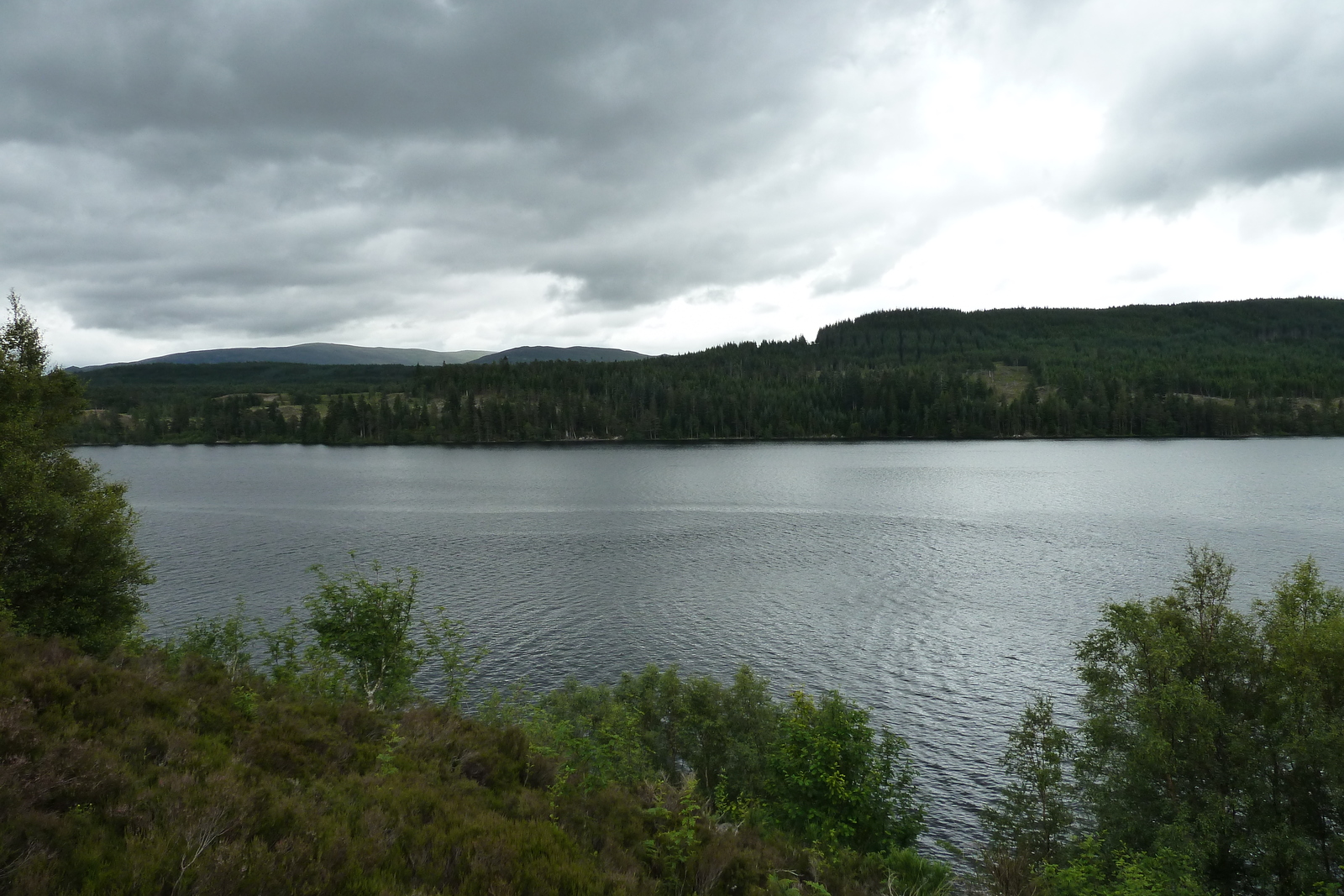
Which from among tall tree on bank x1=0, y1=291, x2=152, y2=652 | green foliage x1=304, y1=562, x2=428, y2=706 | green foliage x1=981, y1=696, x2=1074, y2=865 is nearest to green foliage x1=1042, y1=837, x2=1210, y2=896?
green foliage x1=981, y1=696, x2=1074, y2=865

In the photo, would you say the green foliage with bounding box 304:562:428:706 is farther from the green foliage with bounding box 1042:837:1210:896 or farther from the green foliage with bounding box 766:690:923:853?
the green foliage with bounding box 1042:837:1210:896

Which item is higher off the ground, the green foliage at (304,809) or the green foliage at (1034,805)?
the green foliage at (304,809)

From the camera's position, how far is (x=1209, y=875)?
73.4 feet

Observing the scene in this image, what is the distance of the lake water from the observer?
135ft

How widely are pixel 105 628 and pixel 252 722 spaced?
50.0 feet

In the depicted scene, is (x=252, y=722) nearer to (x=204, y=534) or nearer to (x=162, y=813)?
(x=162, y=813)

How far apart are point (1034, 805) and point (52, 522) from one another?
127 ft

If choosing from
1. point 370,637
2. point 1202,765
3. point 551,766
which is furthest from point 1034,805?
point 370,637

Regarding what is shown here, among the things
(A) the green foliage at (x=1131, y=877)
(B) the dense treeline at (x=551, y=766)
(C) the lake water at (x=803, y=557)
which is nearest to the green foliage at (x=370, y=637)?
(B) the dense treeline at (x=551, y=766)

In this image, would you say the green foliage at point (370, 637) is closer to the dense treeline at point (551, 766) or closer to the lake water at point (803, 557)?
the dense treeline at point (551, 766)

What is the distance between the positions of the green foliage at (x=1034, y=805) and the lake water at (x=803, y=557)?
1.62m

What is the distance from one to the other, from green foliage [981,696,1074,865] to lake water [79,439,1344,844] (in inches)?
63.7

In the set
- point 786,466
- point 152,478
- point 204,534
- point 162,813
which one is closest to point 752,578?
point 162,813

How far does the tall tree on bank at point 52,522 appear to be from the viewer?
22766mm
